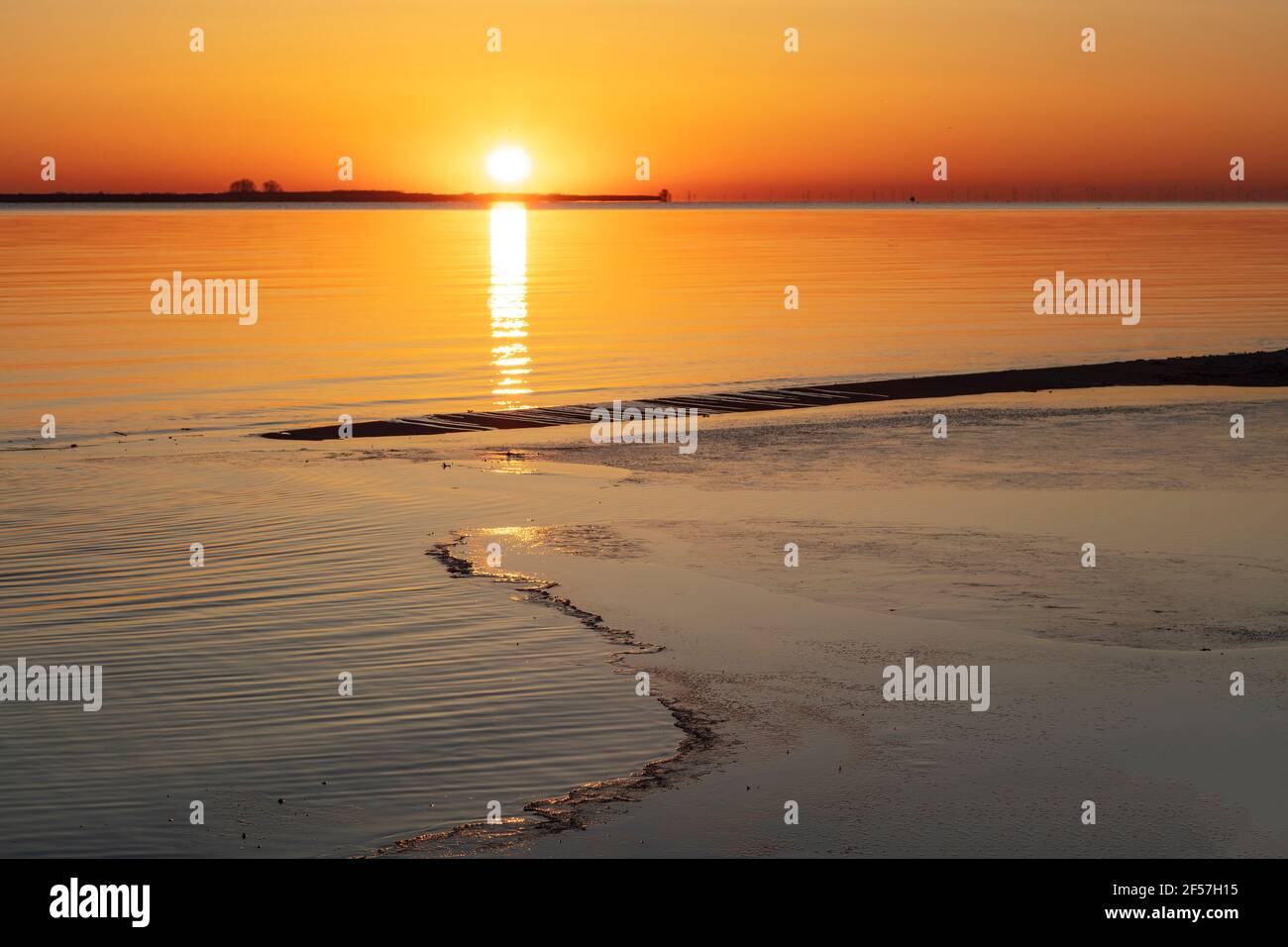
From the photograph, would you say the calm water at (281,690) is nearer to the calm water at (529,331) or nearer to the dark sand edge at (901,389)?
the dark sand edge at (901,389)

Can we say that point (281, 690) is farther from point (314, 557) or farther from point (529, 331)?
point (529, 331)

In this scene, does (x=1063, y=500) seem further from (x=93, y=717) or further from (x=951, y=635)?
(x=93, y=717)

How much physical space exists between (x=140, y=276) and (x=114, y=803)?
238 ft

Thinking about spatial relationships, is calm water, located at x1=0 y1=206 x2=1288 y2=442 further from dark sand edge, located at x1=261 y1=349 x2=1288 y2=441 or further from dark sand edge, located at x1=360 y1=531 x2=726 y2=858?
dark sand edge, located at x1=360 y1=531 x2=726 y2=858

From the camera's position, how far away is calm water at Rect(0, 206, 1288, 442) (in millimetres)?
32188

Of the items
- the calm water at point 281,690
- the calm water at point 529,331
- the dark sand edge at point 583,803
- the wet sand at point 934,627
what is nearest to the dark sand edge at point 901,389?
the calm water at point 529,331

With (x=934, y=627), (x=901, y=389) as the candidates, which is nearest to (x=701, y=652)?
(x=934, y=627)

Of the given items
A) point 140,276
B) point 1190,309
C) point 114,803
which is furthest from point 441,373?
point 140,276

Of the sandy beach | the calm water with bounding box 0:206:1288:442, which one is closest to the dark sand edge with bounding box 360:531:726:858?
the sandy beach

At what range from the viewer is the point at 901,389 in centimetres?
3161

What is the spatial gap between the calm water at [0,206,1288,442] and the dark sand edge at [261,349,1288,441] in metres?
1.69

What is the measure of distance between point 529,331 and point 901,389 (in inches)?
754

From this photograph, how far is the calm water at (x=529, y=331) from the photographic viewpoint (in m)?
32.2

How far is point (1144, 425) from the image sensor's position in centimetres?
2620
